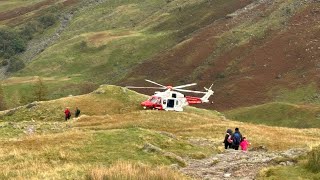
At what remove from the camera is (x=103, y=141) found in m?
30.9

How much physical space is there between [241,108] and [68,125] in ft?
158

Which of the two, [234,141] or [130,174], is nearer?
[130,174]

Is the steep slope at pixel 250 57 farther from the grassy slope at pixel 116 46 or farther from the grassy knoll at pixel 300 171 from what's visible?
→ the grassy knoll at pixel 300 171

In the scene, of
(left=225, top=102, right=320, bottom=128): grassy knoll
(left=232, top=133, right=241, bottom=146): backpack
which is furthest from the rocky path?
(left=225, top=102, right=320, bottom=128): grassy knoll

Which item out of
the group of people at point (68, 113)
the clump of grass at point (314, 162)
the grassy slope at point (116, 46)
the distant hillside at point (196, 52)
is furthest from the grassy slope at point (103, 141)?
the grassy slope at point (116, 46)

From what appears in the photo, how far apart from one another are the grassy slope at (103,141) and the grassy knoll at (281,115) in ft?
73.7

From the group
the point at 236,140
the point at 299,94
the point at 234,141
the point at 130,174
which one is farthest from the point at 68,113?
the point at 299,94

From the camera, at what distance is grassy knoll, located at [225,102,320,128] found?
8004cm

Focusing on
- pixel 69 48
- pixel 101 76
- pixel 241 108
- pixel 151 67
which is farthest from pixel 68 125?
pixel 69 48

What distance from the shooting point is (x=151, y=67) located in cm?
13238

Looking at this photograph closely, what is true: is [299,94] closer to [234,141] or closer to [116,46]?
[234,141]

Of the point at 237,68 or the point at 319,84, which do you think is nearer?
the point at 319,84

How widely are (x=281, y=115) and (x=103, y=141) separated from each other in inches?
2309

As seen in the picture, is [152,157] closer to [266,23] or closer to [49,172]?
[49,172]
